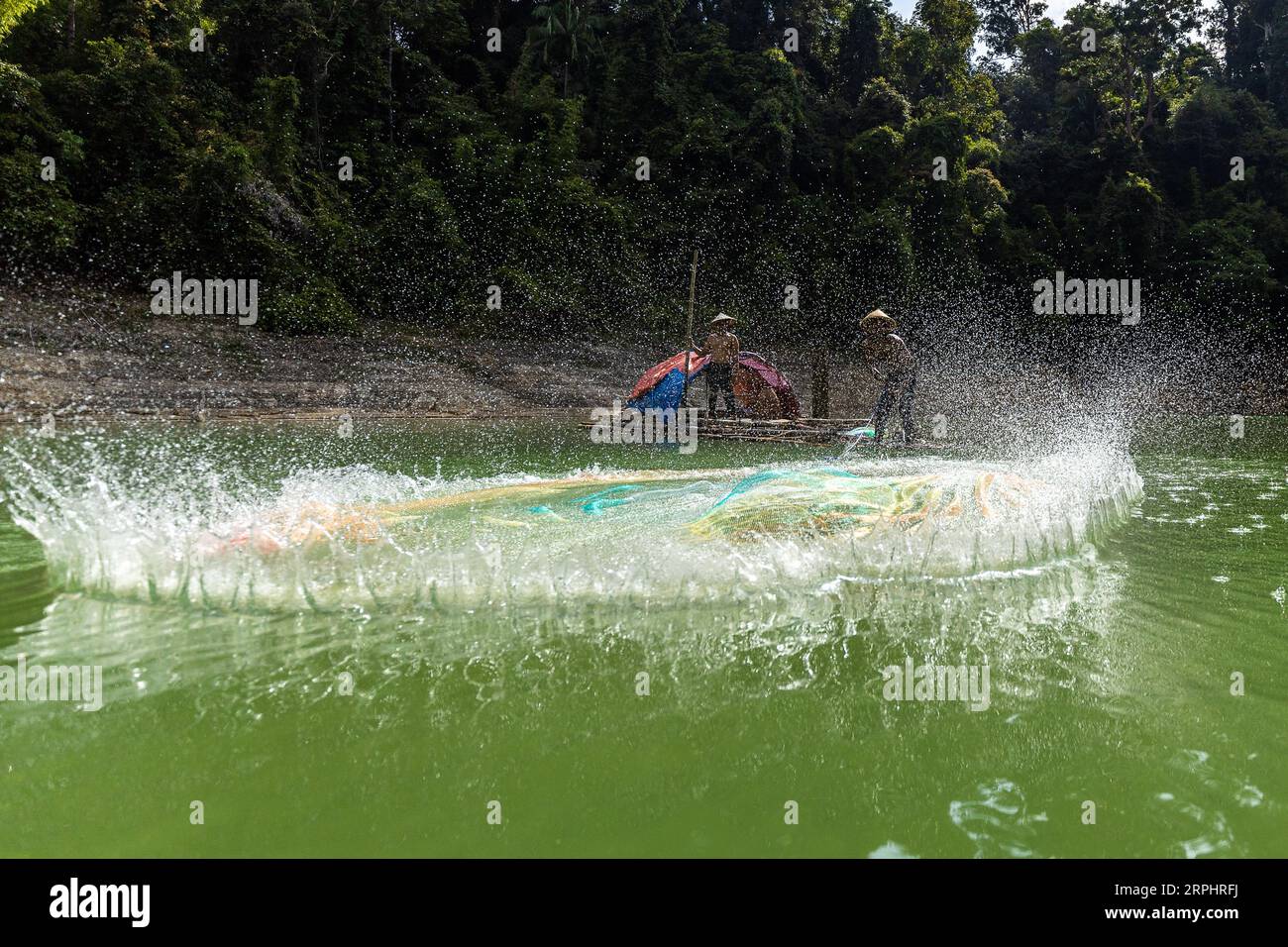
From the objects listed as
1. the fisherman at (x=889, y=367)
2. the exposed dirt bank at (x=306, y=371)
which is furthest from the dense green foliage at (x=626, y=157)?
the fisherman at (x=889, y=367)

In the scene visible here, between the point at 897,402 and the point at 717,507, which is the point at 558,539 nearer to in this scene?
the point at 717,507

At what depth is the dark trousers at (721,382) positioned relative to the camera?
1345cm

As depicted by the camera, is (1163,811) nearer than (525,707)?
Yes

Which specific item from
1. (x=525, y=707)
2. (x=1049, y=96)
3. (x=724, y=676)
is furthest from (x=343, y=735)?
(x=1049, y=96)

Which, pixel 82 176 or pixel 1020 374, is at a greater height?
pixel 82 176

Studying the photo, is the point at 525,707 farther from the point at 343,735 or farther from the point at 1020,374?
the point at 1020,374

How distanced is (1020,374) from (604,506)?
23836mm

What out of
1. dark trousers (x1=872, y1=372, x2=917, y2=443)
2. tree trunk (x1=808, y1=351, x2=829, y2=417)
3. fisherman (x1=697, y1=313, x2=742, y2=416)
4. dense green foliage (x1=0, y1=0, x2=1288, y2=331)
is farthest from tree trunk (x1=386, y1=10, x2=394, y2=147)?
dark trousers (x1=872, y1=372, x2=917, y2=443)

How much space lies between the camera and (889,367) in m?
11.0

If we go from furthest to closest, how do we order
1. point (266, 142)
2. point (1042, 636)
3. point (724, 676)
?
point (266, 142), point (1042, 636), point (724, 676)

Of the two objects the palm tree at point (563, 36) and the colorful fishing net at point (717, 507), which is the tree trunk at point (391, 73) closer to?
the palm tree at point (563, 36)

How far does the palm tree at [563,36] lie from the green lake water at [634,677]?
1010 inches

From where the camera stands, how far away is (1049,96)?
38.1 metres

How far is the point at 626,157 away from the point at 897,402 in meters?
18.2
